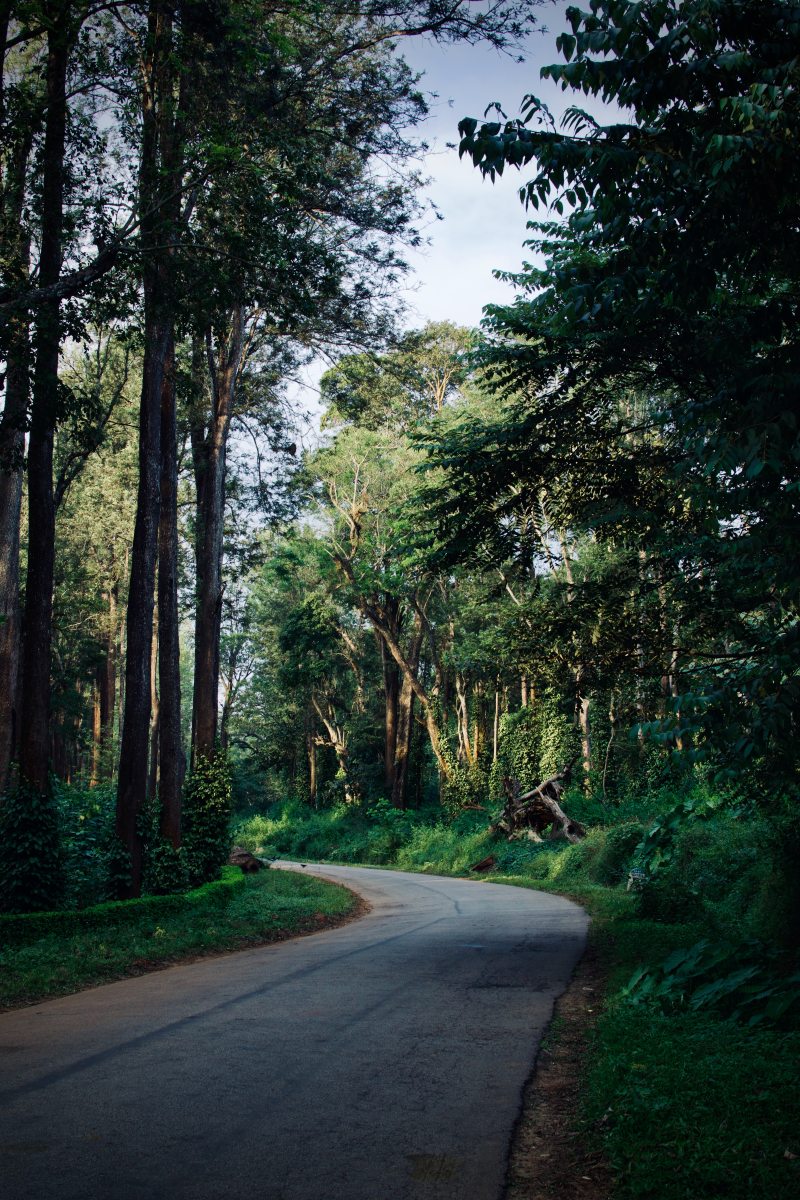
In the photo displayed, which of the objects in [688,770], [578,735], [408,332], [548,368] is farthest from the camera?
[578,735]

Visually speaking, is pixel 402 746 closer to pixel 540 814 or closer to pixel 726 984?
pixel 540 814

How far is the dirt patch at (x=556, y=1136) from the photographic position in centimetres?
410

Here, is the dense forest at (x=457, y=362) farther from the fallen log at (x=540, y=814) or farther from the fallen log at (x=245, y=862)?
the fallen log at (x=245, y=862)

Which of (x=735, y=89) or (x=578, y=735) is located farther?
(x=578, y=735)

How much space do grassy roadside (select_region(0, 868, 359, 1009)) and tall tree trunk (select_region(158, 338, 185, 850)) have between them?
230 centimetres

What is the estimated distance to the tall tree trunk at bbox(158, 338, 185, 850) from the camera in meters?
17.5

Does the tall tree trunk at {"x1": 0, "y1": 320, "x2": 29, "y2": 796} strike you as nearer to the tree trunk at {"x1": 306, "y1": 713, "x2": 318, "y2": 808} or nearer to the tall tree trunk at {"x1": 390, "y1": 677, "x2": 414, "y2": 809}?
the tall tree trunk at {"x1": 390, "y1": 677, "x2": 414, "y2": 809}

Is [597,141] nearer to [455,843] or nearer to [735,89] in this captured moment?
[735,89]

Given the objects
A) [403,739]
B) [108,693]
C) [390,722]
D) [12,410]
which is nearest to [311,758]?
[390,722]

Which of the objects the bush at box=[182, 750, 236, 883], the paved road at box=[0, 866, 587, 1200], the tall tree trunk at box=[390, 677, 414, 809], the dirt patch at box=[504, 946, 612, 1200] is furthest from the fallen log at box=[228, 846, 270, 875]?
the dirt patch at box=[504, 946, 612, 1200]

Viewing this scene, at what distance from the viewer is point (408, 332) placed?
17109mm

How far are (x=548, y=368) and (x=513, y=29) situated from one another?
7096 mm

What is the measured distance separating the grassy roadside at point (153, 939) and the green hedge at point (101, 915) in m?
0.06

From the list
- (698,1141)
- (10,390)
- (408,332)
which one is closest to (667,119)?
(698,1141)
